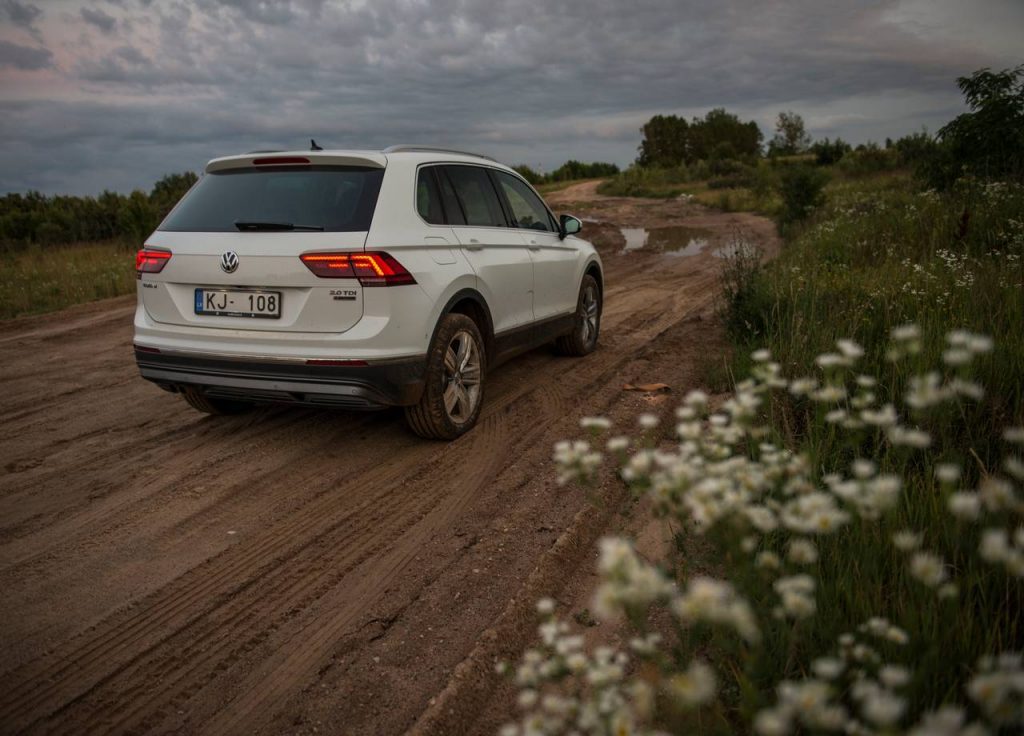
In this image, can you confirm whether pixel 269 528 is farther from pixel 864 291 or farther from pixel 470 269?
pixel 864 291

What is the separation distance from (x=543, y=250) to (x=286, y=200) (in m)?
2.52

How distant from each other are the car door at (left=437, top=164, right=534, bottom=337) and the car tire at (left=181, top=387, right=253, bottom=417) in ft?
6.66

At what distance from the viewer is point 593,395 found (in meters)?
5.74

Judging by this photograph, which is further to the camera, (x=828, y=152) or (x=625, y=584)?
(x=828, y=152)

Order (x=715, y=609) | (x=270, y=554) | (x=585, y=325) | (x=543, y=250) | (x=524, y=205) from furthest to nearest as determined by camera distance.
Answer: (x=585, y=325), (x=524, y=205), (x=543, y=250), (x=270, y=554), (x=715, y=609)

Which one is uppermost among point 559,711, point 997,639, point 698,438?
point 698,438

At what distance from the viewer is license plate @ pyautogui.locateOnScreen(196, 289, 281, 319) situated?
407 centimetres

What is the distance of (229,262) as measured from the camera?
4117mm

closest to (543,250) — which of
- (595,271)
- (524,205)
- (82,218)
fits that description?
(524,205)

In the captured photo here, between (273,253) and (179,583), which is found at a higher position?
(273,253)

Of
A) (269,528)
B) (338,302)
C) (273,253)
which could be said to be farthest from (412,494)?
(273,253)

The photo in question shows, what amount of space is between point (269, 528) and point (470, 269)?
2152mm

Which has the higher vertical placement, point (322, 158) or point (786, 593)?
point (322, 158)

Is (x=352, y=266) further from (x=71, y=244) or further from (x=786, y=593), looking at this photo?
(x=71, y=244)
